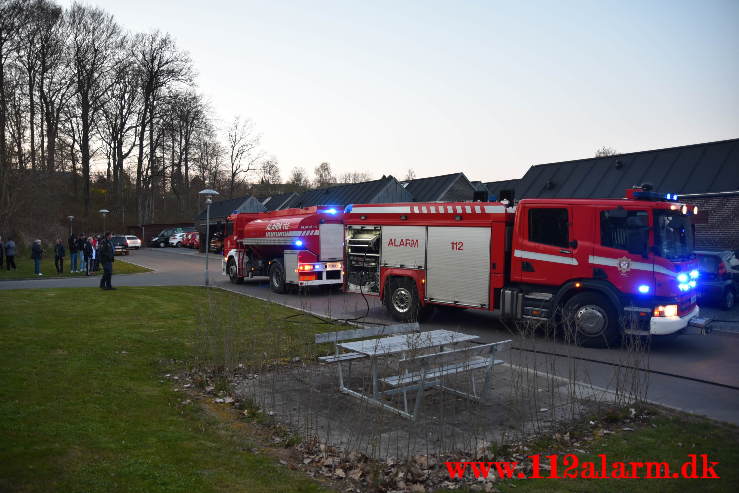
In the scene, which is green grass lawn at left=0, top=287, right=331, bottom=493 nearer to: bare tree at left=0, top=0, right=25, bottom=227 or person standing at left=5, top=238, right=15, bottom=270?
person standing at left=5, top=238, right=15, bottom=270

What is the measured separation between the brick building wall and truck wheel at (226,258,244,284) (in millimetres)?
17203

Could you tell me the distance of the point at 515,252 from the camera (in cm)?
1106

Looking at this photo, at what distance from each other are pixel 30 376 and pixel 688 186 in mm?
21954

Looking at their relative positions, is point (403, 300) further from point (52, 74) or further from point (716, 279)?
point (52, 74)

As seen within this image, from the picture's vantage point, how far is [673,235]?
9836 mm

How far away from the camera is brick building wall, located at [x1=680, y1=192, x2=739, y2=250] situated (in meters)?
19.1

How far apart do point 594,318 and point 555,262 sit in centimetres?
126

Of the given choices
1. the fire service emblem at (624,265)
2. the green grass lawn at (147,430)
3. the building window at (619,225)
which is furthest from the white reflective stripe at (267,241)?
the fire service emblem at (624,265)

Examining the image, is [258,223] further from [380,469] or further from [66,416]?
[380,469]

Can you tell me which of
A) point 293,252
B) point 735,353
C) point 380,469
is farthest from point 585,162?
point 380,469

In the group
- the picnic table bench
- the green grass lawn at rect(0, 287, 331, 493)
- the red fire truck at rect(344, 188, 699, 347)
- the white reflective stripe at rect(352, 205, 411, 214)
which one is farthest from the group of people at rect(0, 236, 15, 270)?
the picnic table bench

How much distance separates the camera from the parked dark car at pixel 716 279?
49.6 ft

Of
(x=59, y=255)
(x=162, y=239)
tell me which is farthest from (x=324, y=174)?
(x=59, y=255)

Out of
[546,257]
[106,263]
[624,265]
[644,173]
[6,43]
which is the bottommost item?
[106,263]
